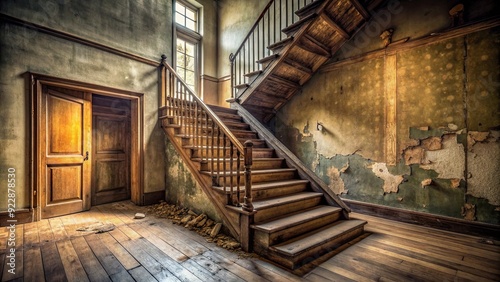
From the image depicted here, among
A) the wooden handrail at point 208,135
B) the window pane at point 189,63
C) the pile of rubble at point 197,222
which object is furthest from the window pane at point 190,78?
the pile of rubble at point 197,222

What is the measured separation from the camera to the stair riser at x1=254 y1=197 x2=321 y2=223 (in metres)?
2.67

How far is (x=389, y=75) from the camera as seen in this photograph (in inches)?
148

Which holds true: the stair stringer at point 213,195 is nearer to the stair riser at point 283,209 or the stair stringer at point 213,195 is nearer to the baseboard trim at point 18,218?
the stair riser at point 283,209

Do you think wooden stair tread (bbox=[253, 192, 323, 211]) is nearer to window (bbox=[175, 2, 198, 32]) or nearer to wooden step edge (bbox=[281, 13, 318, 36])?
wooden step edge (bbox=[281, 13, 318, 36])

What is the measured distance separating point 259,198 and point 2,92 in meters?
3.71

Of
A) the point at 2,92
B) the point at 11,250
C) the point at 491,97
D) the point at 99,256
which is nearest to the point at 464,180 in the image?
the point at 491,97

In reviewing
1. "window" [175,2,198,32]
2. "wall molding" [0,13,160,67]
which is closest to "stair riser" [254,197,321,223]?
"wall molding" [0,13,160,67]

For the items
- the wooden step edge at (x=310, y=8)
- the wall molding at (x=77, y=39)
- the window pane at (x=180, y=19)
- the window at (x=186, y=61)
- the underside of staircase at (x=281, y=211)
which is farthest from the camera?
the window at (x=186, y=61)

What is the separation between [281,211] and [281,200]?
15 cm

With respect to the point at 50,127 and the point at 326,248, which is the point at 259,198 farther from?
the point at 50,127

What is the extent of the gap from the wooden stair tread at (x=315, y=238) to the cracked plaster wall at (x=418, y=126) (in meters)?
1.21

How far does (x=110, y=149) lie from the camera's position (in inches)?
185

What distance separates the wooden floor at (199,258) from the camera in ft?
6.66

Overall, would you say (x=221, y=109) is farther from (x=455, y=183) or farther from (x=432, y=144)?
(x=455, y=183)
